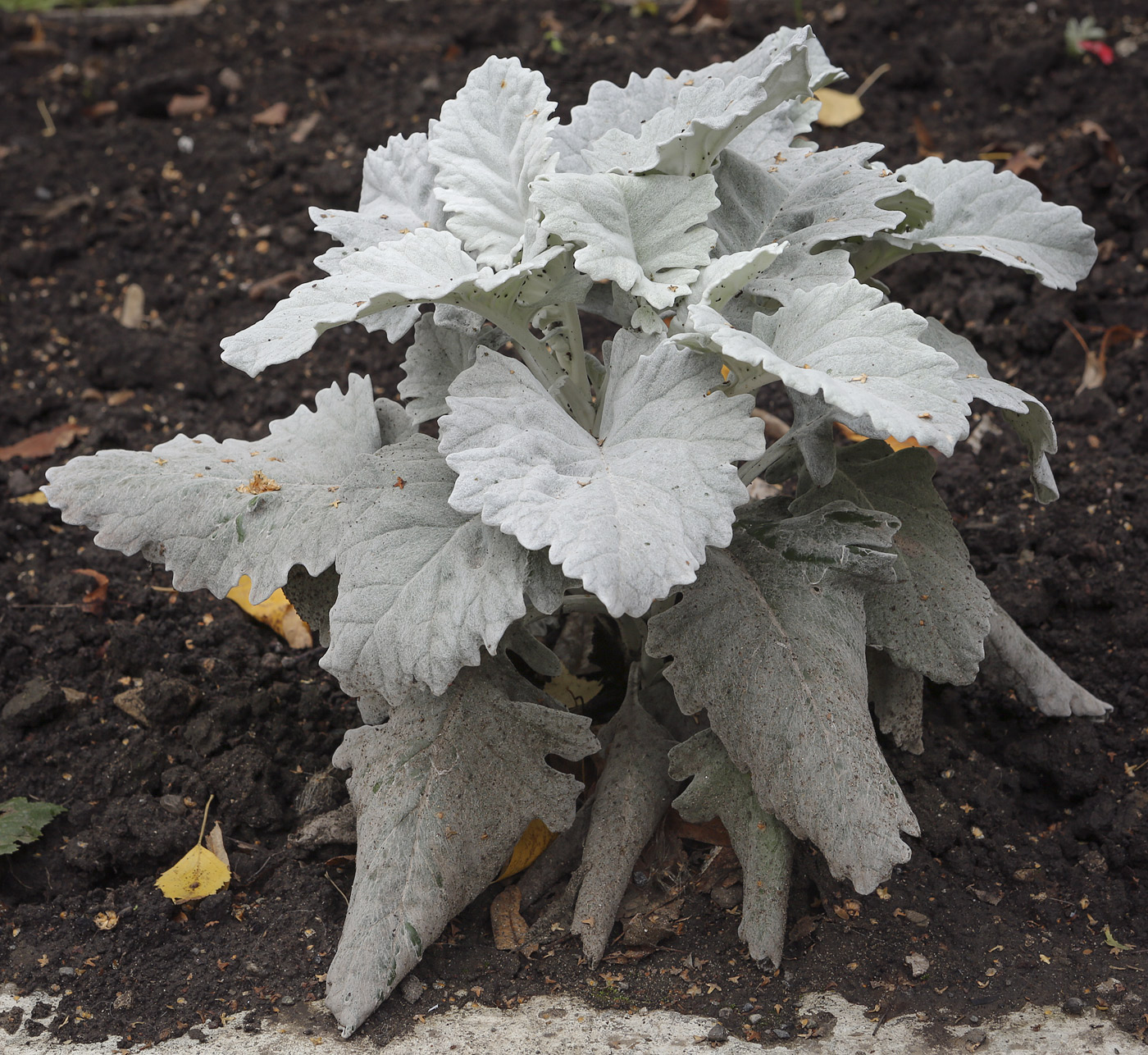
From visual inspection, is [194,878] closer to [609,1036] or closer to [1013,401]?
[609,1036]

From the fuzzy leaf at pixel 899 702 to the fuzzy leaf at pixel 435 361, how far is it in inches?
32.1

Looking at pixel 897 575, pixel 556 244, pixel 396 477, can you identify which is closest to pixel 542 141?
pixel 556 244

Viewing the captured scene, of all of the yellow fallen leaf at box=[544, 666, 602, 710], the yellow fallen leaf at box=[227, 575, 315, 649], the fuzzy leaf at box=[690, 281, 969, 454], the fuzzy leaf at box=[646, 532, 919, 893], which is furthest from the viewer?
the yellow fallen leaf at box=[227, 575, 315, 649]

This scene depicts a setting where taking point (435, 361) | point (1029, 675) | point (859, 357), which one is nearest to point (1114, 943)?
point (1029, 675)

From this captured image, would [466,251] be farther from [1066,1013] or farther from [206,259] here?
[206,259]

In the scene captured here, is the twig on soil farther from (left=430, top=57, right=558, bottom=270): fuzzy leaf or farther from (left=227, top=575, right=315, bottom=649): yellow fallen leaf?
(left=430, top=57, right=558, bottom=270): fuzzy leaf

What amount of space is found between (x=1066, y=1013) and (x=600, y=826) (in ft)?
2.34

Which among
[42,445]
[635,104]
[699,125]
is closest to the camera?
[699,125]

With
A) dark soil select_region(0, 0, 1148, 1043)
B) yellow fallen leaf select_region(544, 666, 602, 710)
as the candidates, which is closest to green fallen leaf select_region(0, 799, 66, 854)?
dark soil select_region(0, 0, 1148, 1043)

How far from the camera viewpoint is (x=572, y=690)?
2.07 meters

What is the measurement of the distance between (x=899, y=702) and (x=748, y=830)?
1.13ft

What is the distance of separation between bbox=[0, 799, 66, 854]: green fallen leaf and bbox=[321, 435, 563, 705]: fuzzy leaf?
736 mm

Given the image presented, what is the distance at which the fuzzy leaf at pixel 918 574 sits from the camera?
164 cm

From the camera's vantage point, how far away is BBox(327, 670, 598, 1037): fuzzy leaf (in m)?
1.62
